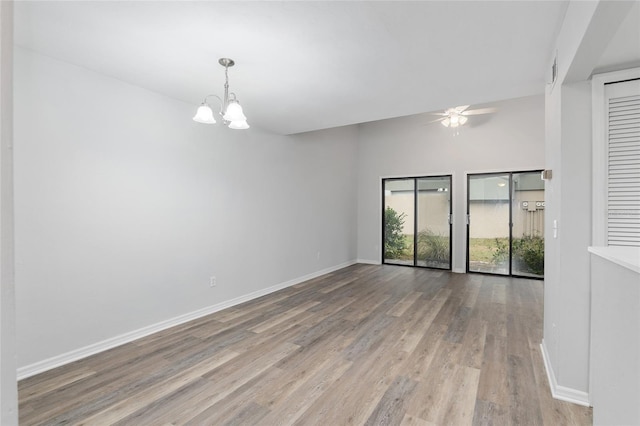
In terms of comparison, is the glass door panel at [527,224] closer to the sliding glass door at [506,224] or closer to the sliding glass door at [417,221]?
the sliding glass door at [506,224]

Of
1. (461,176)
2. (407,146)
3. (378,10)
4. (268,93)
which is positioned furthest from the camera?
(407,146)

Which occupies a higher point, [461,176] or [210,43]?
[210,43]

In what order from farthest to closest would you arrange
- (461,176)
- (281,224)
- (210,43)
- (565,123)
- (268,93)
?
(461,176), (281,224), (268,93), (210,43), (565,123)

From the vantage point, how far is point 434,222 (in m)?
6.34

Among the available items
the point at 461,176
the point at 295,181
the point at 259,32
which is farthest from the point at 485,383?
the point at 461,176

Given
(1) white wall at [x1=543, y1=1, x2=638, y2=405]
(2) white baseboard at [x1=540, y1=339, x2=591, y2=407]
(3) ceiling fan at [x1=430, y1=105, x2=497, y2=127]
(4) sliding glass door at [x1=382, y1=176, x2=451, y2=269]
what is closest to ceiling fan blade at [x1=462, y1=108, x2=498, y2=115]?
(3) ceiling fan at [x1=430, y1=105, x2=497, y2=127]

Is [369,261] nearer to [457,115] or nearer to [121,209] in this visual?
[457,115]

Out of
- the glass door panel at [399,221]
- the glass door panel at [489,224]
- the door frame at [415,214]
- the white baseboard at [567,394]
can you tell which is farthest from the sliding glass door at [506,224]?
the white baseboard at [567,394]

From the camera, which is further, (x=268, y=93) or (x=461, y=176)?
(x=461, y=176)

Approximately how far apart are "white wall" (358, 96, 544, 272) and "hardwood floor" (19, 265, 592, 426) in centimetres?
285

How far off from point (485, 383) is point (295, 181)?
12.7 ft

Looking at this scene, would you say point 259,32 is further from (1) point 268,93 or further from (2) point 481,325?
(2) point 481,325

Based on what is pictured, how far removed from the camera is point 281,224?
4879 millimetres

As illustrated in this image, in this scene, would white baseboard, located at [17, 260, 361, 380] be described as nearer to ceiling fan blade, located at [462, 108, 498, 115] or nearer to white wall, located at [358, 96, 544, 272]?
white wall, located at [358, 96, 544, 272]
